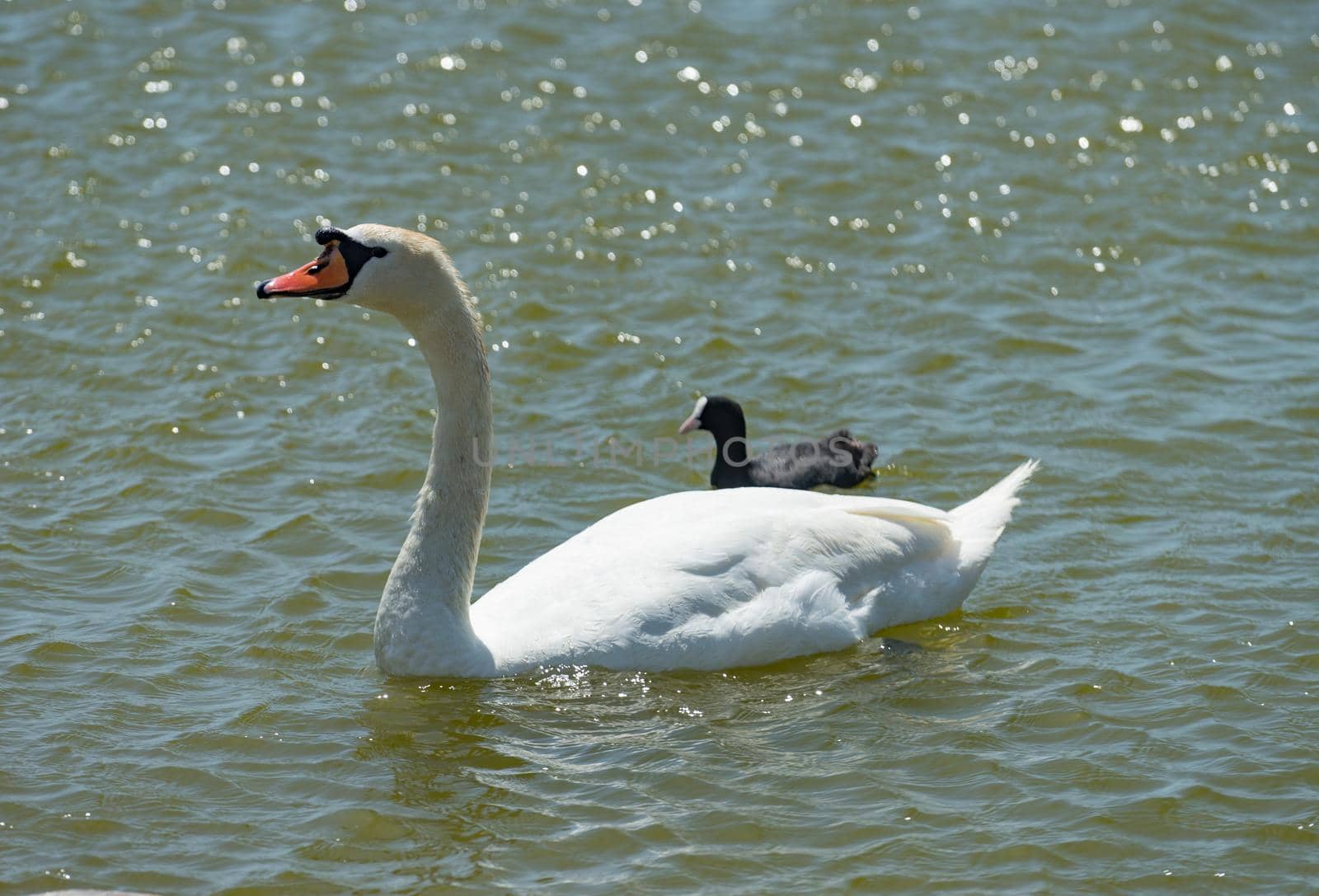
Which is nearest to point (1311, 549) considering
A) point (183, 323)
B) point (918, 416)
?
point (918, 416)

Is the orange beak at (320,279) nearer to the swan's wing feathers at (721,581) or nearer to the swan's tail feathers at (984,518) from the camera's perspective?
the swan's wing feathers at (721,581)

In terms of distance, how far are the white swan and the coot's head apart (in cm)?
202

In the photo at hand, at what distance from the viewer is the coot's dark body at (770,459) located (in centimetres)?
945

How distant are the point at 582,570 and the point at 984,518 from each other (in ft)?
6.75

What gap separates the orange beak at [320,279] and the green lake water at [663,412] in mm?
1744

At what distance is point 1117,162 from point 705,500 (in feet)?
22.7

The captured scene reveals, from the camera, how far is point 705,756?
6.60 meters

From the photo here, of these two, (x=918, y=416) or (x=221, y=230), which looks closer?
(x=918, y=416)

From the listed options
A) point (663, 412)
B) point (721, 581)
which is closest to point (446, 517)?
point (721, 581)

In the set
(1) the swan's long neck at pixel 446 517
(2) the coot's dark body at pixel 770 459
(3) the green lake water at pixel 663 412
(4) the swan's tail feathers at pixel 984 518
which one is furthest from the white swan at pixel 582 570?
(2) the coot's dark body at pixel 770 459

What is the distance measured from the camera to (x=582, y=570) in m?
7.34

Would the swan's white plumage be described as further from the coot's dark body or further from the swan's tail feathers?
the coot's dark body

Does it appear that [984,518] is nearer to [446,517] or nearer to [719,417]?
[719,417]

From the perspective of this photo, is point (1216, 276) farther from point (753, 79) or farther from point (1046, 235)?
point (753, 79)
